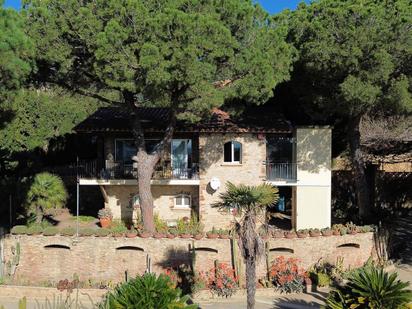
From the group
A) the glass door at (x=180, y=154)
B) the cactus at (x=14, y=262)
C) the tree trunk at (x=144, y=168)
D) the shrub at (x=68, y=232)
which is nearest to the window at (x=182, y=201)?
the glass door at (x=180, y=154)

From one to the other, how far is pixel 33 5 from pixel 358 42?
11.9 meters

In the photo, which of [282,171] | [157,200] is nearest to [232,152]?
[282,171]

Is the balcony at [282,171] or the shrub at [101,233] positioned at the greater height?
the balcony at [282,171]

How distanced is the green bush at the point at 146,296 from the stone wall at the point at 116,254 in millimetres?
7653

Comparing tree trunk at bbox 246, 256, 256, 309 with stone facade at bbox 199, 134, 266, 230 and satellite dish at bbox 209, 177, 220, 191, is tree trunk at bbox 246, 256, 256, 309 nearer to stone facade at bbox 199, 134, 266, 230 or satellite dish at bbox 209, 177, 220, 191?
satellite dish at bbox 209, 177, 220, 191

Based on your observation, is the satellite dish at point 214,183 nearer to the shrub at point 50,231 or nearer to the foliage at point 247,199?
the shrub at point 50,231

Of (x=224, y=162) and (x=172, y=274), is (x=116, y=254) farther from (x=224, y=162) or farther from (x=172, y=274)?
(x=224, y=162)

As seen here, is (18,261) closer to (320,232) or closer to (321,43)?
(320,232)

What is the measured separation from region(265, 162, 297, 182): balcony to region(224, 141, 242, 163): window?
4.47ft

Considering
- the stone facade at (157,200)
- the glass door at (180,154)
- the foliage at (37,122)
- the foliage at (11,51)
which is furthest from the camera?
the foliage at (37,122)

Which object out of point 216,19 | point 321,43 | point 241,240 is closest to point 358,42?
point 321,43

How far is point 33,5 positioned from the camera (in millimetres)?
17625

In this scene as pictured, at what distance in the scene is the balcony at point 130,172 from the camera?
23.5 metres

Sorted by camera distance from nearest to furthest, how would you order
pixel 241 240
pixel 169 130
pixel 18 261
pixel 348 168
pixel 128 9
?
1. pixel 241 240
2. pixel 128 9
3. pixel 18 261
4. pixel 169 130
5. pixel 348 168
